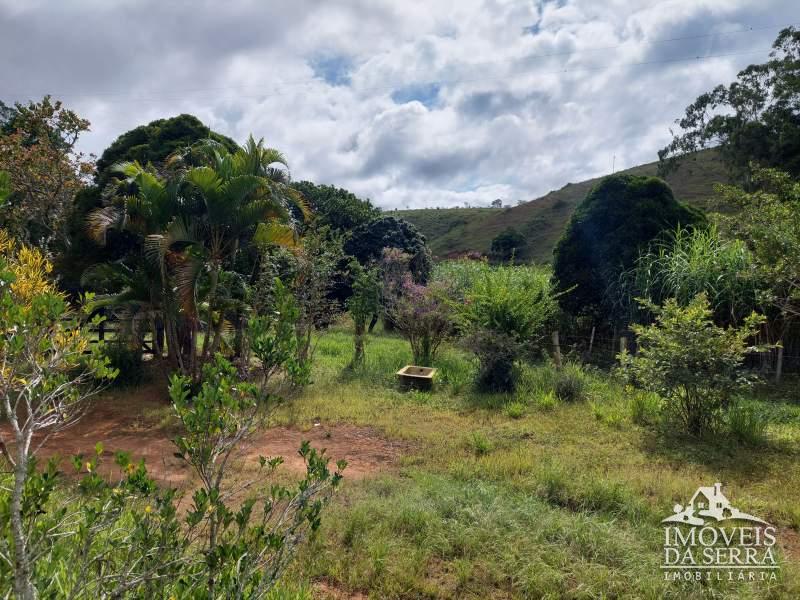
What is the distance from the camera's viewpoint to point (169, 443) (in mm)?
5938

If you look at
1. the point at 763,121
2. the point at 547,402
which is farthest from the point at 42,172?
the point at 763,121

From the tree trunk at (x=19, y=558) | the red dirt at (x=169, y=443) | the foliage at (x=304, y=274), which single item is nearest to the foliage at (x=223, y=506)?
the tree trunk at (x=19, y=558)

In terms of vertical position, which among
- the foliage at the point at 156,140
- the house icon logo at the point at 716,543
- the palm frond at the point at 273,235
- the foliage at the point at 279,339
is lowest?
the house icon logo at the point at 716,543

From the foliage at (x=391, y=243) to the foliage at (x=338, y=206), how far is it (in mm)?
2706

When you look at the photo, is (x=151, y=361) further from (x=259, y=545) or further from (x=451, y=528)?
(x=259, y=545)

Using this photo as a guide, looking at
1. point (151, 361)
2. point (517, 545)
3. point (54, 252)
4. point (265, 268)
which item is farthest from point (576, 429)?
point (54, 252)

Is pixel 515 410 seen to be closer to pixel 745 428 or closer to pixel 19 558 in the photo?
pixel 745 428

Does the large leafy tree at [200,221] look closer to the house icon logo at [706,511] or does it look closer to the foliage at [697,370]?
the foliage at [697,370]

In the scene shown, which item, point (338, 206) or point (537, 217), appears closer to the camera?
point (338, 206)

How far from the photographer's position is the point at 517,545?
10.7ft

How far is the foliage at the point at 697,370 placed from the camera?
5.46 meters

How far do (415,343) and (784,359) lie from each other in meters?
6.94

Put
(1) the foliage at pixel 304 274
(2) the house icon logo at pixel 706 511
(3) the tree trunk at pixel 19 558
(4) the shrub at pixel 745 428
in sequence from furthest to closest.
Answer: (1) the foliage at pixel 304 274 < (4) the shrub at pixel 745 428 < (2) the house icon logo at pixel 706 511 < (3) the tree trunk at pixel 19 558

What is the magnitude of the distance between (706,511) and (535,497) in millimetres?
1334
